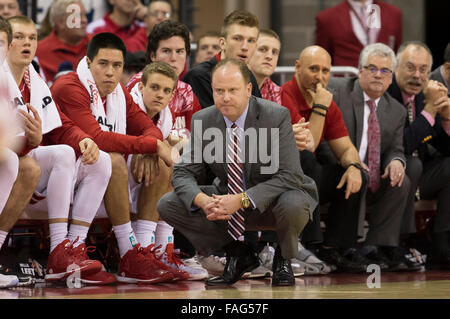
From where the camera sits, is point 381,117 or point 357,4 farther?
point 357,4

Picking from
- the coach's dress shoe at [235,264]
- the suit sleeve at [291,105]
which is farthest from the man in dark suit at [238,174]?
the suit sleeve at [291,105]

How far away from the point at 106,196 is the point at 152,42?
3.95ft

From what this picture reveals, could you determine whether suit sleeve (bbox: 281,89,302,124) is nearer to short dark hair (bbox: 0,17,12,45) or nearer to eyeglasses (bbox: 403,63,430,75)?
eyeglasses (bbox: 403,63,430,75)

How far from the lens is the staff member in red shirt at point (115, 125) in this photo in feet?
13.3

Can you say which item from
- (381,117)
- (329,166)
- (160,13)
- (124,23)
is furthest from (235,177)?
(124,23)

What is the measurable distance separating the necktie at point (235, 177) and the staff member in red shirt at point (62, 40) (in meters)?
2.14

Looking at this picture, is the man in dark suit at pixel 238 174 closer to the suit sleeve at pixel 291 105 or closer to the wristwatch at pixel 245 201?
the wristwatch at pixel 245 201

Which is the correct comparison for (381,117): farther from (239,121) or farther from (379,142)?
(239,121)

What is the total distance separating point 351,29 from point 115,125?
2808 millimetres

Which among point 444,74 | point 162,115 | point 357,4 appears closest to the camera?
point 162,115

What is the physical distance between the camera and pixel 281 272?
3844 mm

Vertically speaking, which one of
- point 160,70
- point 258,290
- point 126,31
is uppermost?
point 126,31

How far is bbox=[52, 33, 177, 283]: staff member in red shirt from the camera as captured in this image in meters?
4.04

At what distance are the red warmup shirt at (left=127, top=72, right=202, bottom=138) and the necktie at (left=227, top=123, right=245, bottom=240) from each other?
80cm
